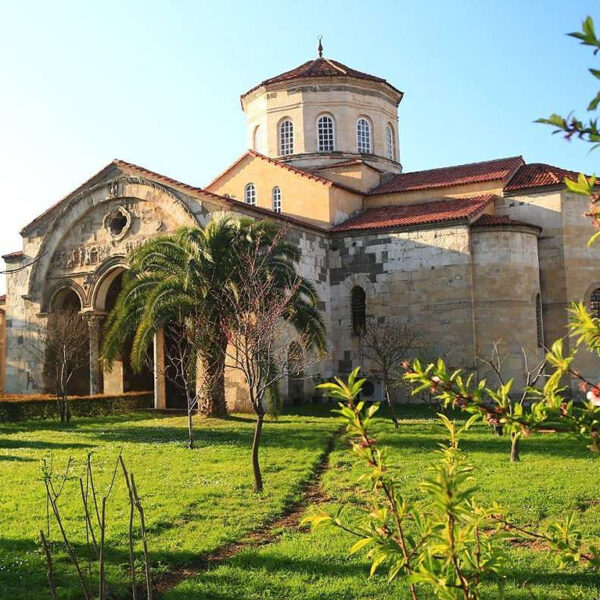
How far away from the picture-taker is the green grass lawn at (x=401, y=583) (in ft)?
23.3

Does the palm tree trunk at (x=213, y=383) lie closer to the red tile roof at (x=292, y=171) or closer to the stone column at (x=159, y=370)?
the stone column at (x=159, y=370)

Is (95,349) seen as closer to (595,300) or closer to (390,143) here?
(390,143)

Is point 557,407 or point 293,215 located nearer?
point 557,407

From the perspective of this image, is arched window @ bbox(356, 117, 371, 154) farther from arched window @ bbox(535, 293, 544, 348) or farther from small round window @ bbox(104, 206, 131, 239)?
small round window @ bbox(104, 206, 131, 239)

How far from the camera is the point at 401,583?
730cm

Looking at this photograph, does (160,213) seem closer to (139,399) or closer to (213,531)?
(139,399)

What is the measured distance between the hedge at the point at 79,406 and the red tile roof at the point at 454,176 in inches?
423

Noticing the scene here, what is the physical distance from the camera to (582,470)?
1201cm

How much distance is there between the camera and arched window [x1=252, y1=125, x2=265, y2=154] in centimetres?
2889

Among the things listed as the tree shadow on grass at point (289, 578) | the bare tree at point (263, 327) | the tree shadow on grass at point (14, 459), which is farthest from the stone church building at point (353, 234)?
the tree shadow on grass at point (289, 578)

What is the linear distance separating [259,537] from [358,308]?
15327 millimetres

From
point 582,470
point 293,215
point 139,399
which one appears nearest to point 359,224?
point 293,215

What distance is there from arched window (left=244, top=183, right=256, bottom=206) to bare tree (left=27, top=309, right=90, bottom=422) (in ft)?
23.2

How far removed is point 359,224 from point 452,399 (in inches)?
839
